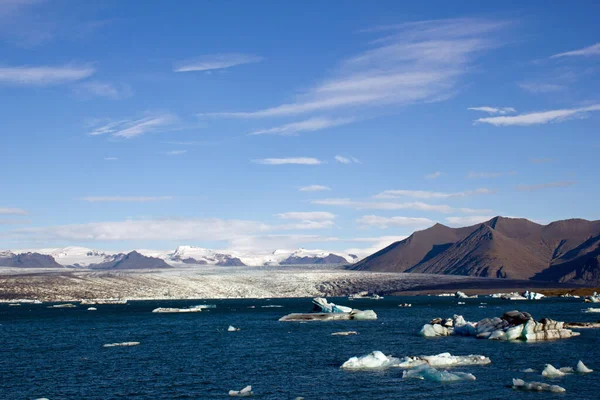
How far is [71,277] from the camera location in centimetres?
16125

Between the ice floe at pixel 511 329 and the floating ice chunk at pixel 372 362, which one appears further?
the ice floe at pixel 511 329

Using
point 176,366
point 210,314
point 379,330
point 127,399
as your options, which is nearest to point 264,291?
point 210,314

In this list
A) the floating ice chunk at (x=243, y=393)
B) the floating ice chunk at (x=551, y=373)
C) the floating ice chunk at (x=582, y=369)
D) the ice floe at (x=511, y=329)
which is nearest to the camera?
the floating ice chunk at (x=243, y=393)

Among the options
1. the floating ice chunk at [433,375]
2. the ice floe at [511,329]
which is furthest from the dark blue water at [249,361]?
the ice floe at [511,329]

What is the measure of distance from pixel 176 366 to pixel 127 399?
11.4 m

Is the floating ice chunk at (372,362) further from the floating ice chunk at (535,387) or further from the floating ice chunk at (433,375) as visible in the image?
the floating ice chunk at (535,387)

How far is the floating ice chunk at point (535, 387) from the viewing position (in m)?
33.4

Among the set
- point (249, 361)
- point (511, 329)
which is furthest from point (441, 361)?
point (511, 329)

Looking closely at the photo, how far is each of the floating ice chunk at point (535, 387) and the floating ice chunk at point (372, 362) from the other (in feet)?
30.0

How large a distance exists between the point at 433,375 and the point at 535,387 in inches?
216

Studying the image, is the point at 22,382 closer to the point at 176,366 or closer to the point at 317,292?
the point at 176,366

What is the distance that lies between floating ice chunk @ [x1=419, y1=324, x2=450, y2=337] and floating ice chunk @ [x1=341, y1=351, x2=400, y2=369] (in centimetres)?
2038

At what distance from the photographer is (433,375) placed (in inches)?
1454

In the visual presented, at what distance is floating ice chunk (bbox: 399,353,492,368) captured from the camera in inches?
1635
